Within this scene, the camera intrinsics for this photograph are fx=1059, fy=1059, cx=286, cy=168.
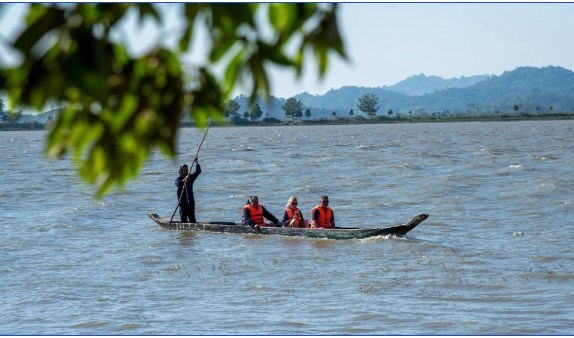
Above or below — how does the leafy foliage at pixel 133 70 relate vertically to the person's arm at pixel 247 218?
above

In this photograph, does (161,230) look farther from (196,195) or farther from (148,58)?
(148,58)

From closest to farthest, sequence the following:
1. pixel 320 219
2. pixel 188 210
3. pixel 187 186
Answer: pixel 320 219 → pixel 187 186 → pixel 188 210

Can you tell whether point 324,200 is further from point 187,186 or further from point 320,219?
point 187,186

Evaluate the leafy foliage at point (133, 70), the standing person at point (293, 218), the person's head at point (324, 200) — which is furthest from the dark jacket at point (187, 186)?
the leafy foliage at point (133, 70)

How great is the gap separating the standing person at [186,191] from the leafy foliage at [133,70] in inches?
782

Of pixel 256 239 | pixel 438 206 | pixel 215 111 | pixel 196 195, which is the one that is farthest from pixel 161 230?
pixel 215 111

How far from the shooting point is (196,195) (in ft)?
123

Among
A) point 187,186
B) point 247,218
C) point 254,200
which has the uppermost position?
point 187,186

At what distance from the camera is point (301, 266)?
18.5 m

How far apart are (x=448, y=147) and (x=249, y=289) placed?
55081 millimetres

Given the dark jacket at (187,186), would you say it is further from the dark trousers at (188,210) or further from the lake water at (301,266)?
the lake water at (301,266)

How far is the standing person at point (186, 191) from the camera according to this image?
23641 millimetres

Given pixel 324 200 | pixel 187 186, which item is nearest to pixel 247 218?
pixel 187 186

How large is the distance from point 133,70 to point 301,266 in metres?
15.5
